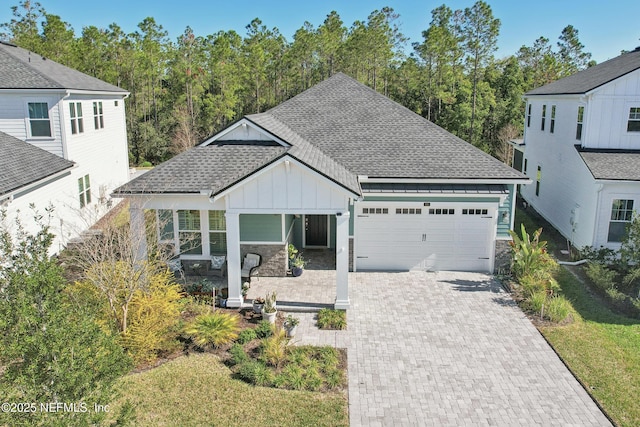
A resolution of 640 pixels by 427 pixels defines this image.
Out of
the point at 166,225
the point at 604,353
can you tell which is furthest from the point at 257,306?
the point at 604,353

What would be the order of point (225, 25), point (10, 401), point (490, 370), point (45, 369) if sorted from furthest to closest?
point (225, 25), point (490, 370), point (45, 369), point (10, 401)

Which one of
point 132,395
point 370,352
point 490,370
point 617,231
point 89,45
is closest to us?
point 132,395

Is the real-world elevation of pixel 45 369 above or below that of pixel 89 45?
below

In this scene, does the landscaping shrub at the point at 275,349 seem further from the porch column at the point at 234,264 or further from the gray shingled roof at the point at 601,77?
the gray shingled roof at the point at 601,77

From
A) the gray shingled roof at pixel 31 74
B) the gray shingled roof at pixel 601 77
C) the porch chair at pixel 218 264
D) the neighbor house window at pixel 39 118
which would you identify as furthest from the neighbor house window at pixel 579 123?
the neighbor house window at pixel 39 118

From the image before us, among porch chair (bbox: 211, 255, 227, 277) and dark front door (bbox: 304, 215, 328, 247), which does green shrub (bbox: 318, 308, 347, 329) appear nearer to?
porch chair (bbox: 211, 255, 227, 277)

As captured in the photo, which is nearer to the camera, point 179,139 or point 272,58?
point 179,139

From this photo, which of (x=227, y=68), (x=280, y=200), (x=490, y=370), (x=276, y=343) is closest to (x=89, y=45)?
(x=227, y=68)

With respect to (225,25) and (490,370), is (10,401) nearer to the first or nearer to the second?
(490,370)

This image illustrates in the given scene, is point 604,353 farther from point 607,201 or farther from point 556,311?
point 607,201
